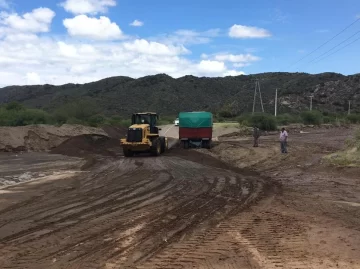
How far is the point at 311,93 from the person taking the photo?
395 feet

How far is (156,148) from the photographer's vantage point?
2920 centimetres

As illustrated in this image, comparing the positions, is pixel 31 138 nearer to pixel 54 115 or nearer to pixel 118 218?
pixel 54 115

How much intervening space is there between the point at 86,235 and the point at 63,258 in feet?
4.99

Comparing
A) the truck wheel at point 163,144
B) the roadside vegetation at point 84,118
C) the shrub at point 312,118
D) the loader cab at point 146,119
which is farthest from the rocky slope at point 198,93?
the loader cab at point 146,119

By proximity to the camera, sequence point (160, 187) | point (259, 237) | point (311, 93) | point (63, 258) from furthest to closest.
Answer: point (311, 93) → point (160, 187) → point (259, 237) → point (63, 258)

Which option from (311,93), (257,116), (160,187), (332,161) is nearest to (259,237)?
(160,187)

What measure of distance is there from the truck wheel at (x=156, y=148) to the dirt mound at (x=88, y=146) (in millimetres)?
3820

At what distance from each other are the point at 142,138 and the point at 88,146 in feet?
37.0

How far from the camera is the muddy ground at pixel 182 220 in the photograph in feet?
24.4

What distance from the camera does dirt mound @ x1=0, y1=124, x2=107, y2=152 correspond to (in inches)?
1380

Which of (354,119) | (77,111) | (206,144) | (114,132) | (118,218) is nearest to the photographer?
(118,218)

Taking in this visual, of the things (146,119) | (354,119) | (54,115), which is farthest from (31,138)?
(354,119)

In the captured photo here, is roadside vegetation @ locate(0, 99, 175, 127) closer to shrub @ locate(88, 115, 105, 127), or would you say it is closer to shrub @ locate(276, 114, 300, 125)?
shrub @ locate(88, 115, 105, 127)

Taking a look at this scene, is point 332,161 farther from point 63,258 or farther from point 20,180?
point 63,258
